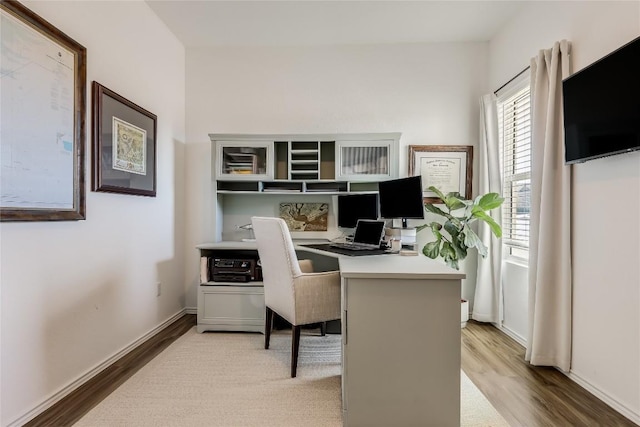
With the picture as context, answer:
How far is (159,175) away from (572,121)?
3.20 metres

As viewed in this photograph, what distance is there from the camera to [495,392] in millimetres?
1822

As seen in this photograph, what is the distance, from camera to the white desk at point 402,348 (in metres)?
1.45

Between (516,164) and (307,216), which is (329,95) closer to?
(307,216)

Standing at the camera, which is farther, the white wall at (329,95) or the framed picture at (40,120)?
the white wall at (329,95)

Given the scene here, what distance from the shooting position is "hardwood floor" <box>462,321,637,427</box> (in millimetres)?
1584

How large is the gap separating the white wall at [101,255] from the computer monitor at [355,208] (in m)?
1.71

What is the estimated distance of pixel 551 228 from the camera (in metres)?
2.02

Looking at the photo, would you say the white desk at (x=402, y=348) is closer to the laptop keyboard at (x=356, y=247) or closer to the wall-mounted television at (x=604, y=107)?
the laptop keyboard at (x=356, y=247)

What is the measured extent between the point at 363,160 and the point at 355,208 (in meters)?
0.48

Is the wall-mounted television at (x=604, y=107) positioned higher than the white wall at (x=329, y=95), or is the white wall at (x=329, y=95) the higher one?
the white wall at (x=329, y=95)

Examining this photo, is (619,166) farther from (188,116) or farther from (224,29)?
(188,116)

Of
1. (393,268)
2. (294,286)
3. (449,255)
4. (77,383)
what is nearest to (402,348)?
(393,268)

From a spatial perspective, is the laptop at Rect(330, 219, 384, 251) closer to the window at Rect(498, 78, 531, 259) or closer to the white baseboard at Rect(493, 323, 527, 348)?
the window at Rect(498, 78, 531, 259)

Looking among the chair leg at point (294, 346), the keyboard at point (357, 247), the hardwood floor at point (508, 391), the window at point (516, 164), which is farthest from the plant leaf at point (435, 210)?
the chair leg at point (294, 346)
